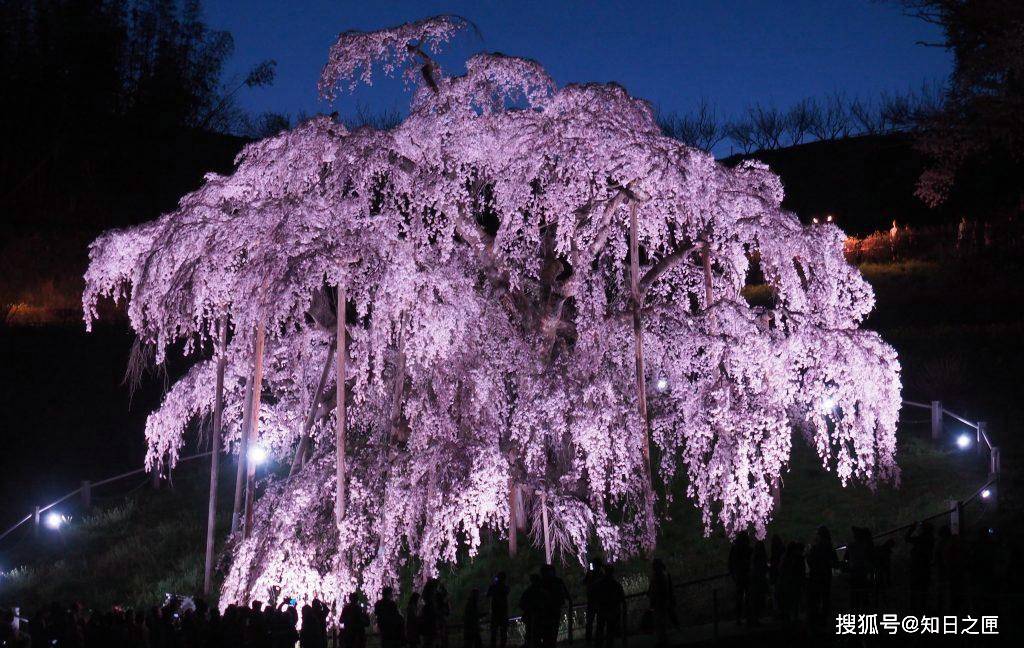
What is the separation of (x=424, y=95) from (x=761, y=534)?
10.2 metres

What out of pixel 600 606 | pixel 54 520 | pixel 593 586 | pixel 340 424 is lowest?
pixel 600 606

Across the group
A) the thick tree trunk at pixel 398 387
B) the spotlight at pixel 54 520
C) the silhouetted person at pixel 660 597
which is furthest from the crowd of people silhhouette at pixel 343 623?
the spotlight at pixel 54 520

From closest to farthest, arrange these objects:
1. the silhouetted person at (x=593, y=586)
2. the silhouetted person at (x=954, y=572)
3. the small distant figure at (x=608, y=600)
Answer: the silhouetted person at (x=954, y=572) → the small distant figure at (x=608, y=600) → the silhouetted person at (x=593, y=586)

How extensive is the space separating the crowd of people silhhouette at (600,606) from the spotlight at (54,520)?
13493mm

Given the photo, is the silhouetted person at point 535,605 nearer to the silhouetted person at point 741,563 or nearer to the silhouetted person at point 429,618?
the silhouetted person at point 429,618

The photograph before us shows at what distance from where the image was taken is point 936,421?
26000mm

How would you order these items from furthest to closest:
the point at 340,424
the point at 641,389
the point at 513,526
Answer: the point at 513,526, the point at 641,389, the point at 340,424

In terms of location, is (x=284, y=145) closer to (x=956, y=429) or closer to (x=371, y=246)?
(x=371, y=246)

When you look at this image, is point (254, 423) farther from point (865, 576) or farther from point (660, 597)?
point (865, 576)

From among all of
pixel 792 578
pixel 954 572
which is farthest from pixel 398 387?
pixel 954 572

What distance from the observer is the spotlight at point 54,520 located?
2620 centimetres

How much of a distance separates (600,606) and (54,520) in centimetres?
1922

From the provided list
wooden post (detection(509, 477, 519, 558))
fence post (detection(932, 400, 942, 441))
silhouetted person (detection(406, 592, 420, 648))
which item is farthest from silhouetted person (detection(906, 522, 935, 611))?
fence post (detection(932, 400, 942, 441))

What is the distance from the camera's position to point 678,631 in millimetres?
13781
